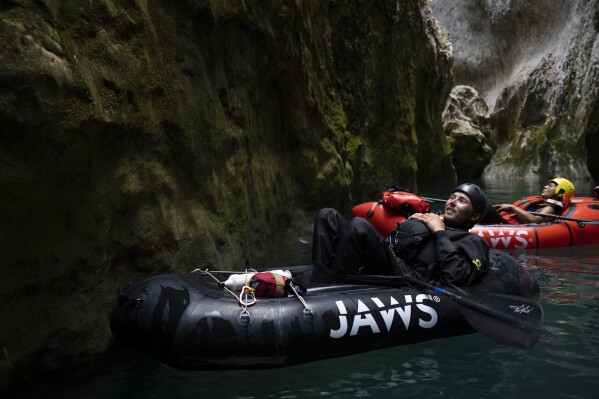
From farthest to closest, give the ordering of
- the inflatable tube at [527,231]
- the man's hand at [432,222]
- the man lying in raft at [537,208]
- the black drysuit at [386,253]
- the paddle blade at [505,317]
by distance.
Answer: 1. the man lying in raft at [537,208]
2. the inflatable tube at [527,231]
3. the man's hand at [432,222]
4. the black drysuit at [386,253]
5. the paddle blade at [505,317]

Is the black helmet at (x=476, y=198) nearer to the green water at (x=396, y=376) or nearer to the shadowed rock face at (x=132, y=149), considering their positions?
the green water at (x=396, y=376)

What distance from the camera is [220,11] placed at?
5.05m

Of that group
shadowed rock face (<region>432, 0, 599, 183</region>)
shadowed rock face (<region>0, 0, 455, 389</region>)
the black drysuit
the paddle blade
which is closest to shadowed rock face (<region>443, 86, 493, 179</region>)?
shadowed rock face (<region>432, 0, 599, 183</region>)

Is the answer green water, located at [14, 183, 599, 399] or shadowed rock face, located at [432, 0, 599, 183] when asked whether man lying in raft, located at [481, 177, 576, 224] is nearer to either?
green water, located at [14, 183, 599, 399]

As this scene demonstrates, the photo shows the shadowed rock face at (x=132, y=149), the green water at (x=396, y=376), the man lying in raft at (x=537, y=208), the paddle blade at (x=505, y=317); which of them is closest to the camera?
the shadowed rock face at (x=132, y=149)

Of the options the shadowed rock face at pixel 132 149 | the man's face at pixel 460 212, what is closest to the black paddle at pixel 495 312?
the man's face at pixel 460 212

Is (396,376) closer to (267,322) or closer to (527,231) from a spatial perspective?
(267,322)

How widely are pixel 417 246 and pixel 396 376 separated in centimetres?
141

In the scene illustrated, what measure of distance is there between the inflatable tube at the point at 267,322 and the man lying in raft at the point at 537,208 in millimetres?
4733

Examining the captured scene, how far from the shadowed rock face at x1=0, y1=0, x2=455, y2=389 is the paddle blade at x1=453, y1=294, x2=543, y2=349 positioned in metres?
2.43

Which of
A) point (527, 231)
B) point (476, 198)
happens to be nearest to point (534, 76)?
point (527, 231)

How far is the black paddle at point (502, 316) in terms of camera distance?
11.9ft

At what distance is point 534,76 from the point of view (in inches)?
1193

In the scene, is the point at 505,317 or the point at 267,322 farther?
the point at 505,317
